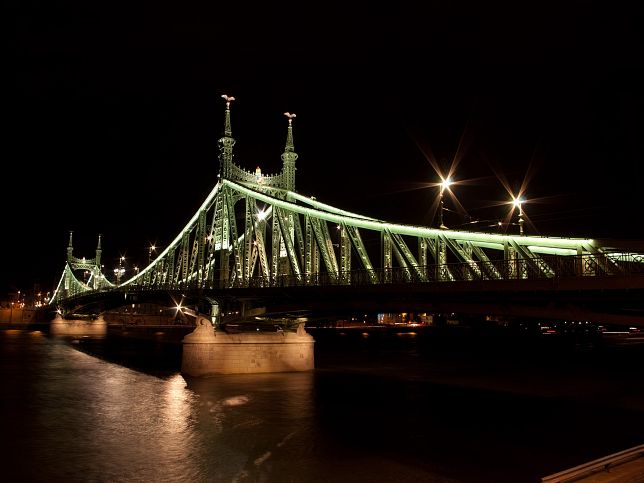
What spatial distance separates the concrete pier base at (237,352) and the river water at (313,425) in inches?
35.8

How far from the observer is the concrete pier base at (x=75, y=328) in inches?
4011

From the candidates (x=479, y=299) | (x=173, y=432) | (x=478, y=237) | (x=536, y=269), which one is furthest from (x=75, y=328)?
(x=536, y=269)

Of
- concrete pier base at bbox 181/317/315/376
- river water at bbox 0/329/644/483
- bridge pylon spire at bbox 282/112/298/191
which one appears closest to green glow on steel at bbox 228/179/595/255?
river water at bbox 0/329/644/483

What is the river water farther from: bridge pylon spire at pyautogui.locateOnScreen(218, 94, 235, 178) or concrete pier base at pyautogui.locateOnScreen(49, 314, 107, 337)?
concrete pier base at pyautogui.locateOnScreen(49, 314, 107, 337)

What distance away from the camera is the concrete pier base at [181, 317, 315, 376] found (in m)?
33.6

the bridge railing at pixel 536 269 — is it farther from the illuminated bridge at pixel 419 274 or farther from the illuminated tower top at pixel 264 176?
the illuminated tower top at pixel 264 176

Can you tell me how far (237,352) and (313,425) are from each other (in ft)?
44.6

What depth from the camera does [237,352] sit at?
34.1 m

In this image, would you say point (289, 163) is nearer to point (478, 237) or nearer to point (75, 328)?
point (478, 237)

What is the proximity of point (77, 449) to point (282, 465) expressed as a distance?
625 cm

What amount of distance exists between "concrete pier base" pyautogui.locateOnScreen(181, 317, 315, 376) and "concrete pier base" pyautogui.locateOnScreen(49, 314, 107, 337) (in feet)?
236

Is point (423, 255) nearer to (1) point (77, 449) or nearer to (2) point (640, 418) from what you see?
(2) point (640, 418)

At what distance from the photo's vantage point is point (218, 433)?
19.7m

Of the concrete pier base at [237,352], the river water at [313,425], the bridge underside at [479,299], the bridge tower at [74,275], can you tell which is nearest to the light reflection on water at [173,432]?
the river water at [313,425]
